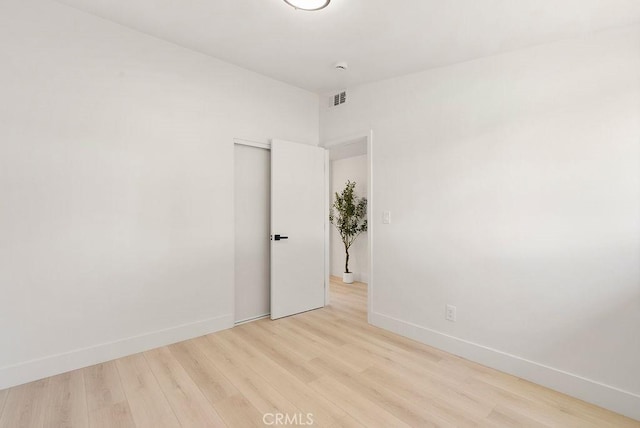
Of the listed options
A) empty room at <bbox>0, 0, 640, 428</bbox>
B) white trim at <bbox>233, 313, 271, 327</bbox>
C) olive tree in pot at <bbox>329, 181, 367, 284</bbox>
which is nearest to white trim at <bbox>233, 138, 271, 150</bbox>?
empty room at <bbox>0, 0, 640, 428</bbox>

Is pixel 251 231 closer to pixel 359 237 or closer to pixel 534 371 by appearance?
pixel 359 237

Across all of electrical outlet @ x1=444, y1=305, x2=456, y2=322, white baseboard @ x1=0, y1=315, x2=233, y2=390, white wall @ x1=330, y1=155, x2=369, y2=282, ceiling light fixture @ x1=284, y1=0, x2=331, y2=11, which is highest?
ceiling light fixture @ x1=284, y1=0, x2=331, y2=11

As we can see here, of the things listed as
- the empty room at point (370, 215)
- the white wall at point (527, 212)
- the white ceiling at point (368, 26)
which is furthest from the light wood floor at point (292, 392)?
the white ceiling at point (368, 26)

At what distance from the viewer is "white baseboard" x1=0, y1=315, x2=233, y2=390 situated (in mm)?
2084

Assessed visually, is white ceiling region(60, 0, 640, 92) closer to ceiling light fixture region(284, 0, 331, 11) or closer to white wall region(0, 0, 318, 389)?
ceiling light fixture region(284, 0, 331, 11)

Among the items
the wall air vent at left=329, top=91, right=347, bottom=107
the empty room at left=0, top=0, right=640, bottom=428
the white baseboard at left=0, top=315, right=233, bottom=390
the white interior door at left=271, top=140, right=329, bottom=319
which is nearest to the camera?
the empty room at left=0, top=0, right=640, bottom=428

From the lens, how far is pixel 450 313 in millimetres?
2678

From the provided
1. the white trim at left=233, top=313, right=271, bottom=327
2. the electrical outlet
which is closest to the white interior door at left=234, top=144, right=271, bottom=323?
the white trim at left=233, top=313, right=271, bottom=327

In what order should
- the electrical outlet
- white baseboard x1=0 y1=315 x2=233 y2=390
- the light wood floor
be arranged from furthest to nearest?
the electrical outlet → white baseboard x1=0 y1=315 x2=233 y2=390 → the light wood floor

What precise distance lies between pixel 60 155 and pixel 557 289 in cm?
377

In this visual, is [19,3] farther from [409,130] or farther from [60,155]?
[409,130]

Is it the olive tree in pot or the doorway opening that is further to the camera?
the olive tree in pot

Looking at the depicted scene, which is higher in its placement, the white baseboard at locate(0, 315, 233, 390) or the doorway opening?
the doorway opening

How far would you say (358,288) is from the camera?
16.1 feet
